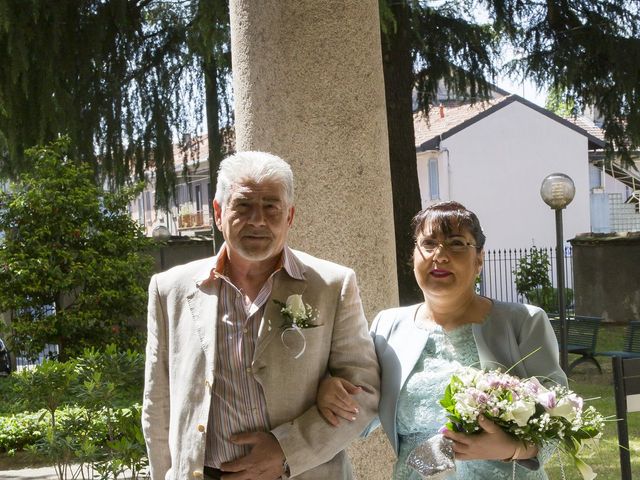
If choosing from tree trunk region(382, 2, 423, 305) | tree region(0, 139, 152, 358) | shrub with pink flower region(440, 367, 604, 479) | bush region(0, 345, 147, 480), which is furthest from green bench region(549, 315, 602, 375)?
shrub with pink flower region(440, 367, 604, 479)

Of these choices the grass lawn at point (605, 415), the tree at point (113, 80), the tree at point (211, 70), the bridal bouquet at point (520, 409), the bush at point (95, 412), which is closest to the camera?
the bridal bouquet at point (520, 409)

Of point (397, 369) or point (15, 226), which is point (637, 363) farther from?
point (15, 226)

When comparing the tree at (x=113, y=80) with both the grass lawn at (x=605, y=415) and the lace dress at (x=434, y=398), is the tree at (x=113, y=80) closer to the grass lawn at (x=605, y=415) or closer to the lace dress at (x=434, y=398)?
the grass lawn at (x=605, y=415)

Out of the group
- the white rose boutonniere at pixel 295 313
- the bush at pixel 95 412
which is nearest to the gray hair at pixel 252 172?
the white rose boutonniere at pixel 295 313

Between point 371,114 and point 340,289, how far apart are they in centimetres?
133

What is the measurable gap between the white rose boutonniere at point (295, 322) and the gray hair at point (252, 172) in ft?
1.03

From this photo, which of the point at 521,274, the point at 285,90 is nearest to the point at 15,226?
the point at 285,90

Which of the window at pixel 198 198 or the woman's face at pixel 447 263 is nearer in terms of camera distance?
the woman's face at pixel 447 263

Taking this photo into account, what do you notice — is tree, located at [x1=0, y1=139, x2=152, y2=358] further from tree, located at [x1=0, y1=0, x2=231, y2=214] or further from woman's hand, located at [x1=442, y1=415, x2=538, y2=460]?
woman's hand, located at [x1=442, y1=415, x2=538, y2=460]

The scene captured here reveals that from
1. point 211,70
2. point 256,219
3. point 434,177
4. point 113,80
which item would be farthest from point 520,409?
point 434,177

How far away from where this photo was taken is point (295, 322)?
284cm

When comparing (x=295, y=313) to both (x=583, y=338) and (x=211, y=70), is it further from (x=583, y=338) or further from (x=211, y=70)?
(x=583, y=338)

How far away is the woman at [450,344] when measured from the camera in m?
3.04

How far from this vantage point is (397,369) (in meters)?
3.13
